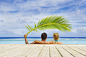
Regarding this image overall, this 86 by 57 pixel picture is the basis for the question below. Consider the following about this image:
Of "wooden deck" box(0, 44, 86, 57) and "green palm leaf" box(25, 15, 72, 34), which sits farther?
"green palm leaf" box(25, 15, 72, 34)

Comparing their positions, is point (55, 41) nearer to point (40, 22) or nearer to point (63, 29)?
point (63, 29)

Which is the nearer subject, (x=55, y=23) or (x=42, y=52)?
(x=42, y=52)

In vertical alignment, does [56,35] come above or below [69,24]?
below

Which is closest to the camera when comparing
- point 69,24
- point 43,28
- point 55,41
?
point 55,41

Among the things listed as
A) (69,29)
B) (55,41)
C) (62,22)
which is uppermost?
(62,22)

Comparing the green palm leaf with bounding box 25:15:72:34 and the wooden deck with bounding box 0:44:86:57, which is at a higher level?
the green palm leaf with bounding box 25:15:72:34

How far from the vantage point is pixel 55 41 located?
536cm

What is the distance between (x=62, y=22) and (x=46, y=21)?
3.32 ft

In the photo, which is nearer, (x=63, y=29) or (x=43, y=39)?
(x=43, y=39)

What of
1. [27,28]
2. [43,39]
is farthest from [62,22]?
[27,28]

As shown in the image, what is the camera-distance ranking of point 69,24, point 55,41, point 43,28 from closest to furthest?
point 55,41 < point 69,24 < point 43,28

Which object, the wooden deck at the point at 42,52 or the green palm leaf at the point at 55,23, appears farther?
the green palm leaf at the point at 55,23

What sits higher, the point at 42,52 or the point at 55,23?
the point at 55,23

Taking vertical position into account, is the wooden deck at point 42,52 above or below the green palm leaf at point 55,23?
below
